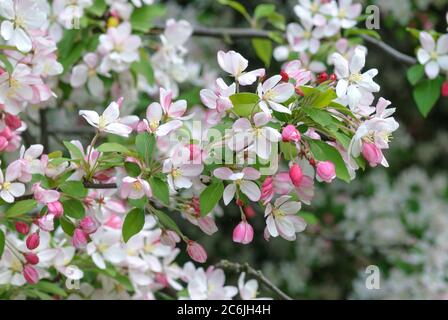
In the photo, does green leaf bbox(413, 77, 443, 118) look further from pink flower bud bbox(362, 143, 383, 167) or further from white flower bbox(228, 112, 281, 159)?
white flower bbox(228, 112, 281, 159)

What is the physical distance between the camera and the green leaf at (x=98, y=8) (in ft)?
7.22

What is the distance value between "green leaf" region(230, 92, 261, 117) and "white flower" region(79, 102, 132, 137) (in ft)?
0.72

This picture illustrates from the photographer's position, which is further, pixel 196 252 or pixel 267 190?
pixel 196 252

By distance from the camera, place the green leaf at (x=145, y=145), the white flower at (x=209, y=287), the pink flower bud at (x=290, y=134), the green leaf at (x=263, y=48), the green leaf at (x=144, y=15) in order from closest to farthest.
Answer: the pink flower bud at (x=290, y=134) → the green leaf at (x=145, y=145) → the white flower at (x=209, y=287) → the green leaf at (x=144, y=15) → the green leaf at (x=263, y=48)

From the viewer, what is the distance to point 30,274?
1671 millimetres

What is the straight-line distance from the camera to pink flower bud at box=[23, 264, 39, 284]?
1.67 m

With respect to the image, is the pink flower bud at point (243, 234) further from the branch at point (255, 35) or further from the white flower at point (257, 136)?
the branch at point (255, 35)

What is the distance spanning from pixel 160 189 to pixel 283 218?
0.23m

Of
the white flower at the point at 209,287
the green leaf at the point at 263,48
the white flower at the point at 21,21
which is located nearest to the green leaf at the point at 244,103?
the white flower at the point at 21,21

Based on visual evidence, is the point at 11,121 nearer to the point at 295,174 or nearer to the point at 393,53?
the point at 295,174

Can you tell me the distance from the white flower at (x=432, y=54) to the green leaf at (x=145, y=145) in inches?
39.6

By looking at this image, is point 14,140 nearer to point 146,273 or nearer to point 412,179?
point 146,273

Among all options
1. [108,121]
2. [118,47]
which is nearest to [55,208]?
[108,121]
